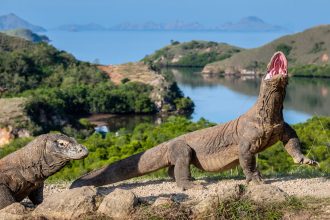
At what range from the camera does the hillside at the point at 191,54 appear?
16725 centimetres

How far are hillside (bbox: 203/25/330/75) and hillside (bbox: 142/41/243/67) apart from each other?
782 inches

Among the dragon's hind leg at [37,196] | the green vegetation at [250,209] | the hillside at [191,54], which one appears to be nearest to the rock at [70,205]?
the dragon's hind leg at [37,196]

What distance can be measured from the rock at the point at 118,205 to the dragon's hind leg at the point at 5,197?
125 centimetres

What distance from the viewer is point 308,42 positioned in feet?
487

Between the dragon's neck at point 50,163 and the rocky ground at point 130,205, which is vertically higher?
the dragon's neck at point 50,163

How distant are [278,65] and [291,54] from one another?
14054cm

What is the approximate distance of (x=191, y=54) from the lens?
171 meters

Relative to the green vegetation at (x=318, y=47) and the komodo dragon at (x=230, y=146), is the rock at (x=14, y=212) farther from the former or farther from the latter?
the green vegetation at (x=318, y=47)

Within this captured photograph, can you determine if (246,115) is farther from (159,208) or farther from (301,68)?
(301,68)

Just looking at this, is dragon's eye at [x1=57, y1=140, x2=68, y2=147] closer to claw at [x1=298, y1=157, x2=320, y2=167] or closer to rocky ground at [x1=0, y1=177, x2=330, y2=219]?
rocky ground at [x1=0, y1=177, x2=330, y2=219]

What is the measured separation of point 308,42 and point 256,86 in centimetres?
5014

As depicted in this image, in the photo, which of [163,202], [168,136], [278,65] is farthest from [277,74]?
[168,136]

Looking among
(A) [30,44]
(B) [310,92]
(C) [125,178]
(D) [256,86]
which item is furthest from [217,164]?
(A) [30,44]

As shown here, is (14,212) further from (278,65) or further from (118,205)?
(278,65)
